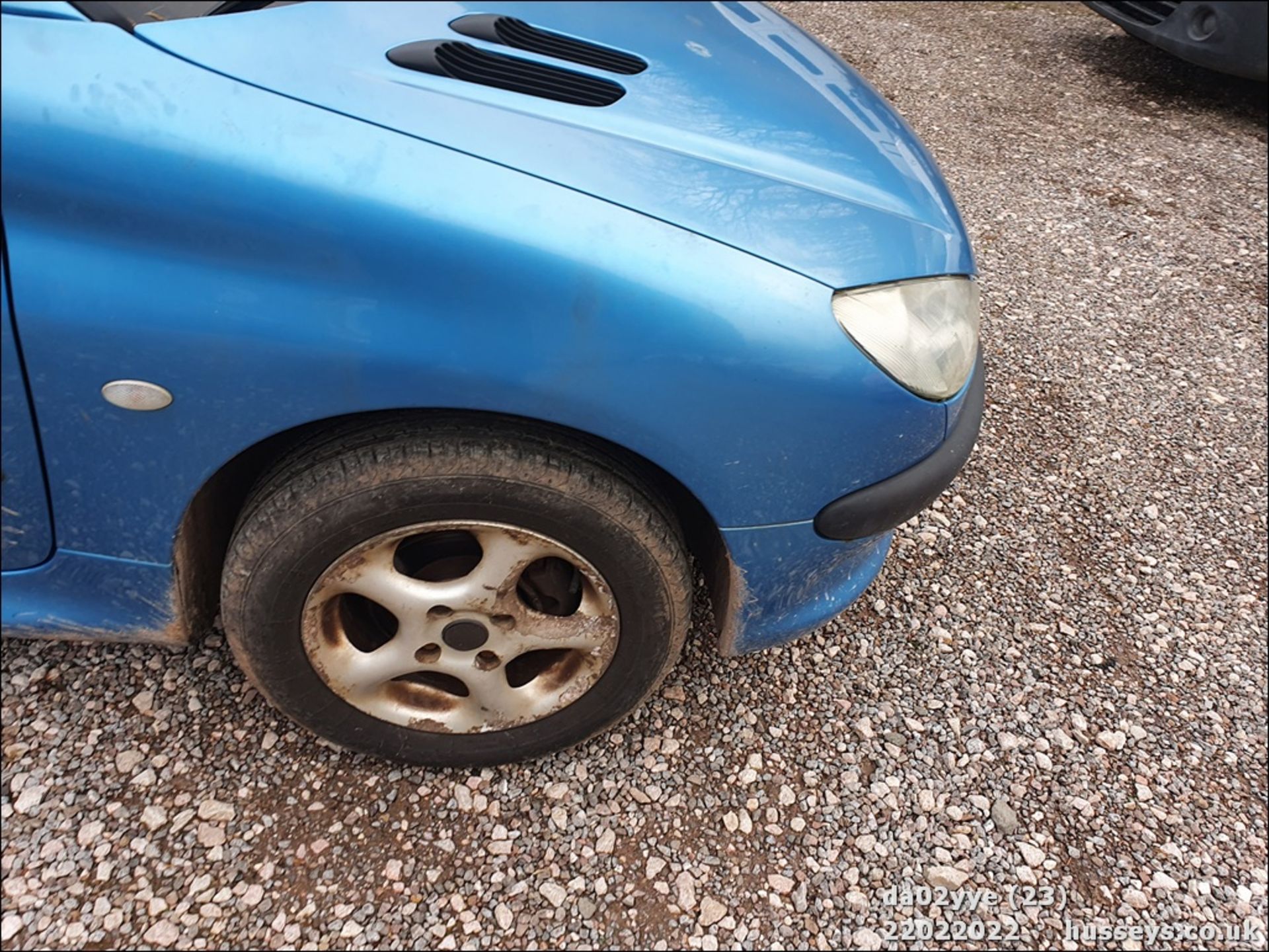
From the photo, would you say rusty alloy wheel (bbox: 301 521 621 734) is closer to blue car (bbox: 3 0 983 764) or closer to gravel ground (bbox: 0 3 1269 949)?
blue car (bbox: 3 0 983 764)

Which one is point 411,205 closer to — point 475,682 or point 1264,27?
point 475,682

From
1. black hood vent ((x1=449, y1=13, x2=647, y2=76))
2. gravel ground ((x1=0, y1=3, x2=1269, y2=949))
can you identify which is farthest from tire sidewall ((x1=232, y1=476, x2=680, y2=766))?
black hood vent ((x1=449, y1=13, x2=647, y2=76))

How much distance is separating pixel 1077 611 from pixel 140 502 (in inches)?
87.4

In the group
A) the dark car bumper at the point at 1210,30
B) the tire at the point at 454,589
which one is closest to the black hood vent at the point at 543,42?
the tire at the point at 454,589

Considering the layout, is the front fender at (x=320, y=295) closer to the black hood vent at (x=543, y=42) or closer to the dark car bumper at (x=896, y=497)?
the dark car bumper at (x=896, y=497)

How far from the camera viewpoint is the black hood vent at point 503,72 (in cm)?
146

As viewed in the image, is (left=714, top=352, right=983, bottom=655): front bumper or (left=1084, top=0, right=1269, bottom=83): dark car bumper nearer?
(left=714, top=352, right=983, bottom=655): front bumper

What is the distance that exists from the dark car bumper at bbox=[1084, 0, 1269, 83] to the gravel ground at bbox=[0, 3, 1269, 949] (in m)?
3.18

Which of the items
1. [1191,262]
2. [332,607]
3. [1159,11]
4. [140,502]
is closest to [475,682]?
[332,607]

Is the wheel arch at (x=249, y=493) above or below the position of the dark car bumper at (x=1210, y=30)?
below

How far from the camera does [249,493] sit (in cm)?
166

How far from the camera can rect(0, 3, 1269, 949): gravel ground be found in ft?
5.49

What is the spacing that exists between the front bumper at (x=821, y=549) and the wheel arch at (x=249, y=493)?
0.04 metres

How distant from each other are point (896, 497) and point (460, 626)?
81 cm
